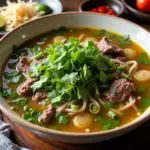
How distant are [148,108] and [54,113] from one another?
652 mm

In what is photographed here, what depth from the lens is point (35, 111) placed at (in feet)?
8.25

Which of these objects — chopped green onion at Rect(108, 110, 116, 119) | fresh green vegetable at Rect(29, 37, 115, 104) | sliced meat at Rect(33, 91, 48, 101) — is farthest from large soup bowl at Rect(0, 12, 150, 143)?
chopped green onion at Rect(108, 110, 116, 119)

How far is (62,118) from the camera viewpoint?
247 centimetres

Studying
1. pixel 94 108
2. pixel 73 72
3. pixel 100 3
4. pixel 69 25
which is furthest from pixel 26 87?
pixel 100 3

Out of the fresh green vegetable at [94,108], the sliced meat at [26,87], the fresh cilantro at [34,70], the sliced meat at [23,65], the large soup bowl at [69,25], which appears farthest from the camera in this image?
the large soup bowl at [69,25]

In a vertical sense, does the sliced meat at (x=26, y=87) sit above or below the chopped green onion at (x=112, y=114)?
above

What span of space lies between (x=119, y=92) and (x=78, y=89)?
0.97 ft

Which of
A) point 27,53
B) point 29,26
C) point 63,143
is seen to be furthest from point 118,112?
point 29,26

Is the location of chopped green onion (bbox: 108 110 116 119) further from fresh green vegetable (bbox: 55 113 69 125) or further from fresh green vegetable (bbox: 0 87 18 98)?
fresh green vegetable (bbox: 0 87 18 98)

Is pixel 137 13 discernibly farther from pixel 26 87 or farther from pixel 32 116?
pixel 32 116

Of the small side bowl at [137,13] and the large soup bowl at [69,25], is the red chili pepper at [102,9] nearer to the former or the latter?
the small side bowl at [137,13]

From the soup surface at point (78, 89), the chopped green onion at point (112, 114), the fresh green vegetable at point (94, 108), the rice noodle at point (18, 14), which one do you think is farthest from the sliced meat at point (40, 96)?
the rice noodle at point (18, 14)

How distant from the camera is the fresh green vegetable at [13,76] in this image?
2789mm

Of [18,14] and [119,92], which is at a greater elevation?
[18,14]
